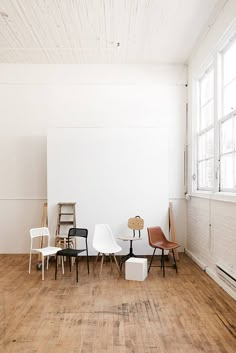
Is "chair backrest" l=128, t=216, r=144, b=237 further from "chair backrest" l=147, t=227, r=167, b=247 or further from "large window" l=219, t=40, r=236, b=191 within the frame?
"large window" l=219, t=40, r=236, b=191

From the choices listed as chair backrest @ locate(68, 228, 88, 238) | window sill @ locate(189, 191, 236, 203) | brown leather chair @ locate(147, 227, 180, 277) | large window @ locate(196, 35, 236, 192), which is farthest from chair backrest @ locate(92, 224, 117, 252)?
large window @ locate(196, 35, 236, 192)

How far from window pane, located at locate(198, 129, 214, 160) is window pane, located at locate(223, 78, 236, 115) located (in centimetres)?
74

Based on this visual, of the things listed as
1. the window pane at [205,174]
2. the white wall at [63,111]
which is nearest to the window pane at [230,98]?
the window pane at [205,174]

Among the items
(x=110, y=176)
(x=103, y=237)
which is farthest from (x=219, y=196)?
(x=110, y=176)

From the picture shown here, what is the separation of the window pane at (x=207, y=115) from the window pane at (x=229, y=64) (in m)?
0.74

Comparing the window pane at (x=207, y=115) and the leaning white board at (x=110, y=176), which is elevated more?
the window pane at (x=207, y=115)

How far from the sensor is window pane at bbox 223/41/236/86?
458 centimetres

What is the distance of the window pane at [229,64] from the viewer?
4.58 meters

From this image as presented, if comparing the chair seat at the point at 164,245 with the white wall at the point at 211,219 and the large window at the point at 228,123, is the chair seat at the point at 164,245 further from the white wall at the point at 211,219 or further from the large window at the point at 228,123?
the large window at the point at 228,123

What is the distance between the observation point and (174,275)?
17.1ft

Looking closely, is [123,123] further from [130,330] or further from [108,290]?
[130,330]

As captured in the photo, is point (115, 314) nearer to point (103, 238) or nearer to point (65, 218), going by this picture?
point (103, 238)

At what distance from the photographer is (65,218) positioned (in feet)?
20.8

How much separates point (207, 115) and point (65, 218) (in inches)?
Result: 131
